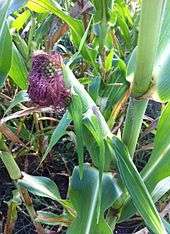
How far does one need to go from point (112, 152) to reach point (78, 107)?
13 centimetres

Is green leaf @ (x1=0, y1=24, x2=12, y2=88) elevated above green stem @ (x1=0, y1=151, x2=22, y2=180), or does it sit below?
above

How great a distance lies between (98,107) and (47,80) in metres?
0.24

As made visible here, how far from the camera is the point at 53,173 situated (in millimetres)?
1229

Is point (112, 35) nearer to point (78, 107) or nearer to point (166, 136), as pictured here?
point (166, 136)

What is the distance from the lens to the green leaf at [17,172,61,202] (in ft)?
2.72

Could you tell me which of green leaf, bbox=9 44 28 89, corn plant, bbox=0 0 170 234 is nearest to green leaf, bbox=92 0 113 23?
corn plant, bbox=0 0 170 234

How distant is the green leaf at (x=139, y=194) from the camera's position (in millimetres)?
680

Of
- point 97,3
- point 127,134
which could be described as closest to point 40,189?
point 127,134

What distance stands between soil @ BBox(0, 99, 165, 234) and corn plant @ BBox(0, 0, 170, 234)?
12 cm

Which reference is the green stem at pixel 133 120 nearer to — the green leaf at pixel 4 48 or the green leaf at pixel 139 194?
the green leaf at pixel 139 194

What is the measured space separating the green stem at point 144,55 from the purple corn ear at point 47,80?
0.10 metres

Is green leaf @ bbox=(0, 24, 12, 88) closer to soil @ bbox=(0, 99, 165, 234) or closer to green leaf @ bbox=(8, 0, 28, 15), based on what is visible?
green leaf @ bbox=(8, 0, 28, 15)

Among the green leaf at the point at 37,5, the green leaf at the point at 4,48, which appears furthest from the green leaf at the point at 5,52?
the green leaf at the point at 37,5

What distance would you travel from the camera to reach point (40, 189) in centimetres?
83
